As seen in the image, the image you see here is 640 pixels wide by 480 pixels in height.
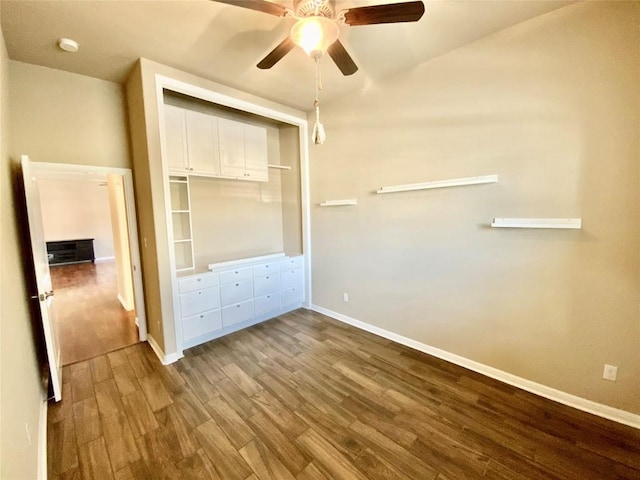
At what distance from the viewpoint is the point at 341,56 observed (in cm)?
179

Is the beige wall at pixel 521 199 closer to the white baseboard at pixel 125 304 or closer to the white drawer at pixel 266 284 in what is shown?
the white drawer at pixel 266 284

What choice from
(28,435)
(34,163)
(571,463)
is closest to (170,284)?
(28,435)

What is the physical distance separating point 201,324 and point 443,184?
9.91ft

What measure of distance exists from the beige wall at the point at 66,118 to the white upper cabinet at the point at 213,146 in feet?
2.00

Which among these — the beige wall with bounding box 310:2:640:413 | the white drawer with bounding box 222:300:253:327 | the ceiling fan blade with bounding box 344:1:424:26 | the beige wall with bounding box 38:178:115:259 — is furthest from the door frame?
the beige wall with bounding box 38:178:115:259

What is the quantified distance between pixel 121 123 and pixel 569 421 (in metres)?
4.96

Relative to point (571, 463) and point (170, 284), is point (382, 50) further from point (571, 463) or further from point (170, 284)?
point (571, 463)

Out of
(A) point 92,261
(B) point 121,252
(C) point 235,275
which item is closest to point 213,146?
(C) point 235,275

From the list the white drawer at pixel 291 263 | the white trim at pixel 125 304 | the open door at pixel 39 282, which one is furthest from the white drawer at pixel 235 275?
the white trim at pixel 125 304

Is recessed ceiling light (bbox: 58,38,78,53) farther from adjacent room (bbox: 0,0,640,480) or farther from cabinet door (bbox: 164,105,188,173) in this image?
cabinet door (bbox: 164,105,188,173)

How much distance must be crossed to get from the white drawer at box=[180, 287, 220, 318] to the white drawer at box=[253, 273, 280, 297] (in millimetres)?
528

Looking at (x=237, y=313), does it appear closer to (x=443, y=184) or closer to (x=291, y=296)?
(x=291, y=296)

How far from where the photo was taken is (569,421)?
188 centimetres

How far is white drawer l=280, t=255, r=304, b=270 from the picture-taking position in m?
3.76
